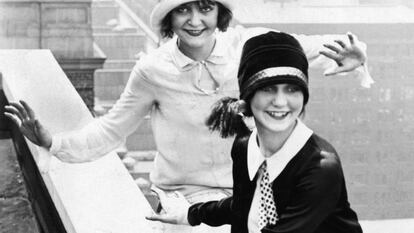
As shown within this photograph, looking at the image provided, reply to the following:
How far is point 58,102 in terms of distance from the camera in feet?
15.9

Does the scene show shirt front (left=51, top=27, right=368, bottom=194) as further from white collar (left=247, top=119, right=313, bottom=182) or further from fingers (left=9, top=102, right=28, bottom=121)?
white collar (left=247, top=119, right=313, bottom=182)

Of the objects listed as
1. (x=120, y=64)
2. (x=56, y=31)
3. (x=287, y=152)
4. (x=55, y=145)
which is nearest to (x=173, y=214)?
(x=287, y=152)

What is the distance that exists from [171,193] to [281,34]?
4.12 ft

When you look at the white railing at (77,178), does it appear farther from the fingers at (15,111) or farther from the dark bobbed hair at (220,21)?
the dark bobbed hair at (220,21)

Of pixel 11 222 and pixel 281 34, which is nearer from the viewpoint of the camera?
pixel 281 34

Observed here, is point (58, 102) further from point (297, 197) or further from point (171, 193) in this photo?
point (297, 197)

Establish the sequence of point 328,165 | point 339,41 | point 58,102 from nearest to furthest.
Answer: point 328,165 → point 339,41 → point 58,102

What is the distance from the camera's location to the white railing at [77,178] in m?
3.62

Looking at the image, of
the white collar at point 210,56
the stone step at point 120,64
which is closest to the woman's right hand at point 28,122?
the white collar at point 210,56

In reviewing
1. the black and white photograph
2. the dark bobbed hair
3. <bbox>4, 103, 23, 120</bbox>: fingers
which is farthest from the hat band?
<bbox>4, 103, 23, 120</bbox>: fingers

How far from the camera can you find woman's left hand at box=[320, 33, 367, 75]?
3.12m

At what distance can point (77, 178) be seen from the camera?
4.01 metres

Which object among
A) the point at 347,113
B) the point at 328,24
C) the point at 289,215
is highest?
the point at 289,215

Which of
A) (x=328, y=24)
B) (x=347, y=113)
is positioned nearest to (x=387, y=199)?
(x=347, y=113)
